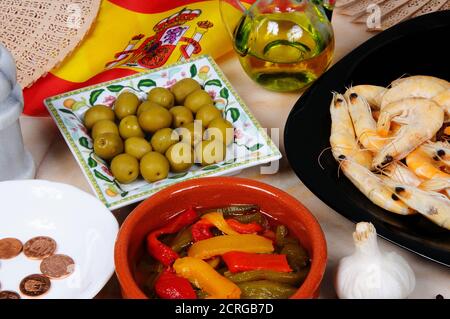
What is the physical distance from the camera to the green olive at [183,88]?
1284 millimetres

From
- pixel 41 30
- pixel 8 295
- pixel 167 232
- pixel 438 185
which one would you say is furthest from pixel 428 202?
pixel 41 30

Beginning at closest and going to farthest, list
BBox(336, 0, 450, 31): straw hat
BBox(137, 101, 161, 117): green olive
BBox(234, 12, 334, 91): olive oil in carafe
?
BBox(137, 101, 161, 117): green olive, BBox(234, 12, 334, 91): olive oil in carafe, BBox(336, 0, 450, 31): straw hat

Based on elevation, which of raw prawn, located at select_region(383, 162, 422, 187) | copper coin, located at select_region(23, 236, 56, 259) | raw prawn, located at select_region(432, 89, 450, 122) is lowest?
copper coin, located at select_region(23, 236, 56, 259)

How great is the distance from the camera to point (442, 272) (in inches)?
41.1

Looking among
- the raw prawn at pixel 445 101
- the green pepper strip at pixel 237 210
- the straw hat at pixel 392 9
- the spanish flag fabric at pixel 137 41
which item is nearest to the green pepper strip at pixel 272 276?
the green pepper strip at pixel 237 210

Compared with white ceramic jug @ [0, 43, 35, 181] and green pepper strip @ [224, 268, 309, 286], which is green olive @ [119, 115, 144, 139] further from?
green pepper strip @ [224, 268, 309, 286]

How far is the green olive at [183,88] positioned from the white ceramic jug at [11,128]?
0.89 ft

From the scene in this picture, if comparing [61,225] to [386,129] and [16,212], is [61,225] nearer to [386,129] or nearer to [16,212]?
[16,212]

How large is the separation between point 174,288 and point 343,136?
0.40m

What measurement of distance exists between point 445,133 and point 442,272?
0.84ft

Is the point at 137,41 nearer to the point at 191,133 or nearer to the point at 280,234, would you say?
the point at 191,133

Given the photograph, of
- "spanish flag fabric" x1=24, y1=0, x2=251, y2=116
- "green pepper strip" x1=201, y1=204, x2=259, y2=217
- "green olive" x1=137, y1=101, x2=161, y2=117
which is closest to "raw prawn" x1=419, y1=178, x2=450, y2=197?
"green pepper strip" x1=201, y1=204, x2=259, y2=217

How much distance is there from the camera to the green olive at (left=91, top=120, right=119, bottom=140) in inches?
47.4

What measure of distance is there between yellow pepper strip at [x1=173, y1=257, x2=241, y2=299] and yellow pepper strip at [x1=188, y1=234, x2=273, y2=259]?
19mm
